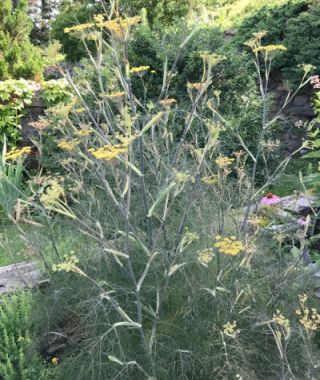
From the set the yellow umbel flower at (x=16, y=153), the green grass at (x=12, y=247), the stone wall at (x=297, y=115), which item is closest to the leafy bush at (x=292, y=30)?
the stone wall at (x=297, y=115)

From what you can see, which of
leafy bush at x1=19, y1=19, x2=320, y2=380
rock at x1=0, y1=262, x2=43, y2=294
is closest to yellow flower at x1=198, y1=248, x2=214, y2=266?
leafy bush at x1=19, y1=19, x2=320, y2=380

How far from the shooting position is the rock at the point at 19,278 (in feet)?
12.0

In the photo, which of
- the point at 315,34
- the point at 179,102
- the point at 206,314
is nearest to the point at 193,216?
the point at 206,314

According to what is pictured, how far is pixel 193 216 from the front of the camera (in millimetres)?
Result: 3482

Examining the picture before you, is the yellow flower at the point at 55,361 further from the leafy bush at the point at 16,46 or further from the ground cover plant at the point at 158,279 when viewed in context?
the leafy bush at the point at 16,46

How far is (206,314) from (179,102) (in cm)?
396

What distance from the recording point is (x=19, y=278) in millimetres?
3814

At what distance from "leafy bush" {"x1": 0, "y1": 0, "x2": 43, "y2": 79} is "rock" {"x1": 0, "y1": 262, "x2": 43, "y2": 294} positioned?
5.72 metres

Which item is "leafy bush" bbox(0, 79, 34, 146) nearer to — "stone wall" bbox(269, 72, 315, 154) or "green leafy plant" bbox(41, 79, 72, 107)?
"green leafy plant" bbox(41, 79, 72, 107)

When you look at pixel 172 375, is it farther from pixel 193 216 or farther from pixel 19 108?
pixel 19 108

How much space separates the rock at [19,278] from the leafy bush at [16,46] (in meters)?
5.72

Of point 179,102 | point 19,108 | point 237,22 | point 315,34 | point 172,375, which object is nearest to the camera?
point 172,375

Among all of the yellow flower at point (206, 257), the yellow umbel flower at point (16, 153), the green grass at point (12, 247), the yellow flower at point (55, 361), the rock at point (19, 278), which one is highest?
the yellow umbel flower at point (16, 153)

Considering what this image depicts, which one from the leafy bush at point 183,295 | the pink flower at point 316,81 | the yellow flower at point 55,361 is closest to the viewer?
the leafy bush at point 183,295
